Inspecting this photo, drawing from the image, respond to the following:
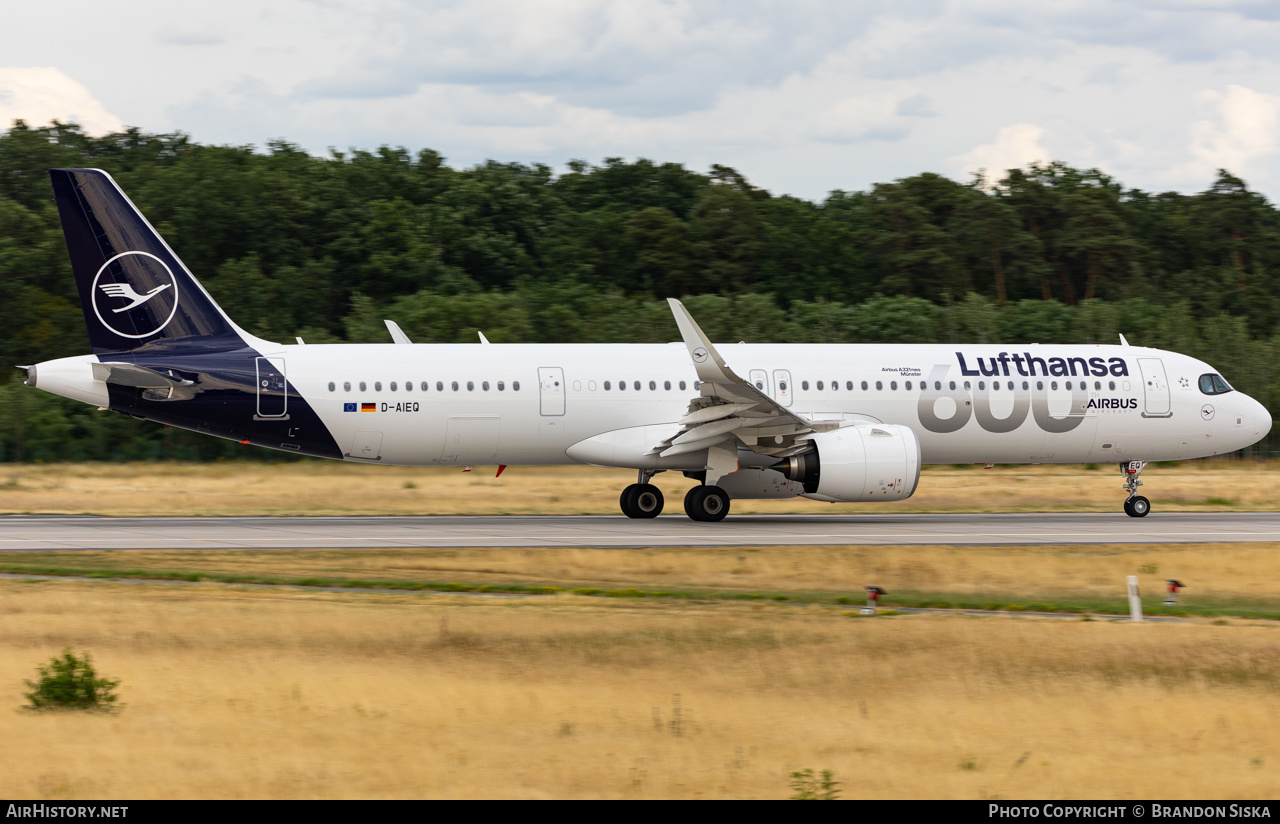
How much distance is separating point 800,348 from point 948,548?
7.48m

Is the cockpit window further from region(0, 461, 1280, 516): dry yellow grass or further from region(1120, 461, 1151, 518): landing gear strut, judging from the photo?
region(0, 461, 1280, 516): dry yellow grass

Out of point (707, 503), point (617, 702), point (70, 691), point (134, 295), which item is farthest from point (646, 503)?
point (70, 691)

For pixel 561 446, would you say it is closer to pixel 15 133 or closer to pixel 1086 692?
pixel 1086 692

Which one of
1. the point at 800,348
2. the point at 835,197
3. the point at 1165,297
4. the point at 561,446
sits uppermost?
the point at 835,197

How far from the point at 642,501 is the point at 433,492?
8.30m

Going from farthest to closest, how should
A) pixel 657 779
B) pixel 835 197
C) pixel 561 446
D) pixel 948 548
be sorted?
pixel 835 197 → pixel 561 446 → pixel 948 548 → pixel 657 779

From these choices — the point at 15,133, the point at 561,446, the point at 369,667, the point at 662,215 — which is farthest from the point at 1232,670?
the point at 15,133

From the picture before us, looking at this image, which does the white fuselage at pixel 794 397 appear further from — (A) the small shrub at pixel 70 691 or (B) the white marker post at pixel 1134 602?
(A) the small shrub at pixel 70 691

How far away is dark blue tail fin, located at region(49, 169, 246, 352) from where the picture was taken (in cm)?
2444

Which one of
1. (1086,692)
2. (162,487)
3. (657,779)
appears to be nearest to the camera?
(657,779)

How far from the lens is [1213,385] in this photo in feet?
96.2

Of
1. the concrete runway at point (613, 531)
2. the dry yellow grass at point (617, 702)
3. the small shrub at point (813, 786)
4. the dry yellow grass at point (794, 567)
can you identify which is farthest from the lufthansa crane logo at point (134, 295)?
the small shrub at point (813, 786)
